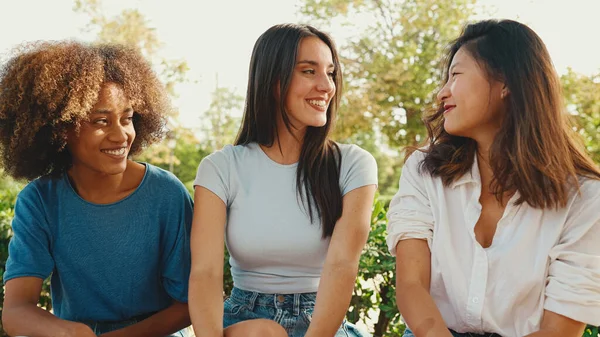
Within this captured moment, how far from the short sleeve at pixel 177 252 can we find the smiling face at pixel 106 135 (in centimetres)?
27

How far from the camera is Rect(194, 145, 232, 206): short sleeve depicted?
269cm

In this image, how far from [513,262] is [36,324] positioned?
177 centimetres

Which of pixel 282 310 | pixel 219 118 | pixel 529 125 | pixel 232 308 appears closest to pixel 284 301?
pixel 282 310

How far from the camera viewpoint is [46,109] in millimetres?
2686

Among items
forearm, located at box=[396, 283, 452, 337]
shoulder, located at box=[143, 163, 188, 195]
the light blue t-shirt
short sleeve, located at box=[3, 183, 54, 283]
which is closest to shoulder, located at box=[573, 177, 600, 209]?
forearm, located at box=[396, 283, 452, 337]

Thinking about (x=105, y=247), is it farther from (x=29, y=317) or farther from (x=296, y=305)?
(x=296, y=305)

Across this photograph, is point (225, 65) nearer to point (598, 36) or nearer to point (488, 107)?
point (598, 36)

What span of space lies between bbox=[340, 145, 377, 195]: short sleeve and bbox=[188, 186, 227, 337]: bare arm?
505 millimetres

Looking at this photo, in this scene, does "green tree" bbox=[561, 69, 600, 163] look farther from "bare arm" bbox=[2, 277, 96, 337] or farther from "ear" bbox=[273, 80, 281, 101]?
"bare arm" bbox=[2, 277, 96, 337]

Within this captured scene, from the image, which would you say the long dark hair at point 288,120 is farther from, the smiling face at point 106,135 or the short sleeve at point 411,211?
the smiling face at point 106,135

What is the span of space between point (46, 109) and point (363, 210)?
1.32 metres

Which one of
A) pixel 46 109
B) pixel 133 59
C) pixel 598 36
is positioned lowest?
pixel 46 109

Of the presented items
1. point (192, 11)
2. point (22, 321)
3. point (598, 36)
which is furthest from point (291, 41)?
point (192, 11)

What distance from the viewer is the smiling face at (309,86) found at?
276 centimetres
